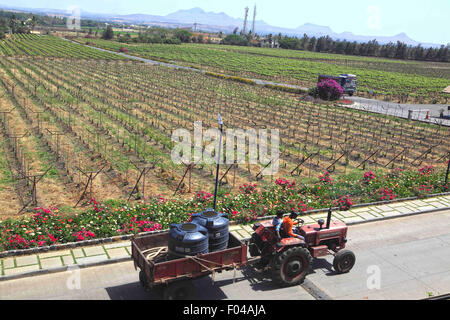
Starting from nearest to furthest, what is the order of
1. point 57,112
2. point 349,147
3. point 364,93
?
point 349,147 < point 57,112 < point 364,93

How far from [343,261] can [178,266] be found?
4245mm

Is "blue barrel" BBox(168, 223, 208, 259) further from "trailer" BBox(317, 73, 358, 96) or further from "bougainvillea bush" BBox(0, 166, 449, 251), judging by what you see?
"trailer" BBox(317, 73, 358, 96)

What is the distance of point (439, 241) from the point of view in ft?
41.0

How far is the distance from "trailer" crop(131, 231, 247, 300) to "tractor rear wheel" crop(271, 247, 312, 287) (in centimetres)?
73

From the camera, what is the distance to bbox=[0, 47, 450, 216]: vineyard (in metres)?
15.3

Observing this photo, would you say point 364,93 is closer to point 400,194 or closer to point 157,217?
point 400,194

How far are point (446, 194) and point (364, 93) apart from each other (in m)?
34.9

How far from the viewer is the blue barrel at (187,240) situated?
8.51 m

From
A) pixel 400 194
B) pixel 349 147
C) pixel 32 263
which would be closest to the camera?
pixel 32 263

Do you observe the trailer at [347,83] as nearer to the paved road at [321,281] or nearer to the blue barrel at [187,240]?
the paved road at [321,281]

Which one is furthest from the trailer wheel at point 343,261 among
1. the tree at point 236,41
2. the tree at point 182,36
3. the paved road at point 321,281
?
the tree at point 236,41

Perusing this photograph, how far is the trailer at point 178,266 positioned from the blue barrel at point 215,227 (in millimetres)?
261

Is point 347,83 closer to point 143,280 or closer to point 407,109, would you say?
point 407,109
